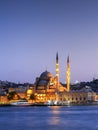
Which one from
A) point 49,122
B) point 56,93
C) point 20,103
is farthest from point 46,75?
point 49,122

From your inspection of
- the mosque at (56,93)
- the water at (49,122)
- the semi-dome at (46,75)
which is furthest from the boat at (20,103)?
the water at (49,122)

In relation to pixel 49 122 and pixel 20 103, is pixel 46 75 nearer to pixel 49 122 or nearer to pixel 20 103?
pixel 20 103

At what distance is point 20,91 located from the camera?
119812 mm

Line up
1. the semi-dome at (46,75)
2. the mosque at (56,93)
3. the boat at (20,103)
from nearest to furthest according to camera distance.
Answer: the boat at (20,103), the mosque at (56,93), the semi-dome at (46,75)

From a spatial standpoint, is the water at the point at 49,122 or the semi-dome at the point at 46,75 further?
the semi-dome at the point at 46,75

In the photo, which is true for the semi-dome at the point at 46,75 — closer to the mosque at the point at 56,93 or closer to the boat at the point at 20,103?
the mosque at the point at 56,93

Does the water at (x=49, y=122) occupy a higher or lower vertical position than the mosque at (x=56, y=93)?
lower

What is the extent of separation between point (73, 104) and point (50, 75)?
1092 centimetres

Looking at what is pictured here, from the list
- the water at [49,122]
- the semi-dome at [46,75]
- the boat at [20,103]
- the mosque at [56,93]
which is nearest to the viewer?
the water at [49,122]

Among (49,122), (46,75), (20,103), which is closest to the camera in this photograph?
(49,122)

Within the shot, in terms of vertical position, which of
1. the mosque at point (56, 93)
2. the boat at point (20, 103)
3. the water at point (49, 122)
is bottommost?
the water at point (49, 122)

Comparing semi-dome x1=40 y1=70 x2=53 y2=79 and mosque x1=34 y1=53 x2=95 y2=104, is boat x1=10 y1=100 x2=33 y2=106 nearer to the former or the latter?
mosque x1=34 y1=53 x2=95 y2=104

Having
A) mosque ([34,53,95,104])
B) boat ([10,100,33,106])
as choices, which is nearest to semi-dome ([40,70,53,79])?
mosque ([34,53,95,104])

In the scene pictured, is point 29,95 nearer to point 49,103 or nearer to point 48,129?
point 49,103
